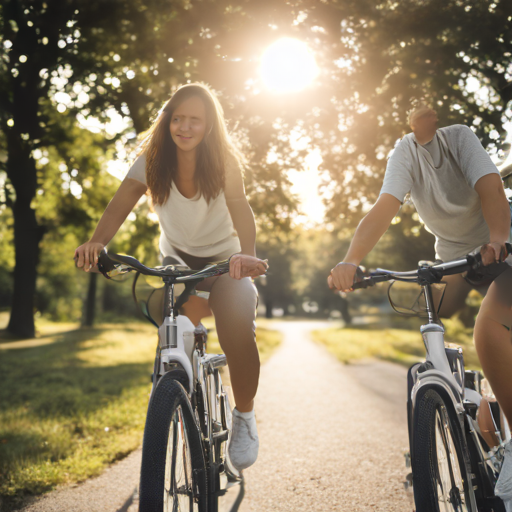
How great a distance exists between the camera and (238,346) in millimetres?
2627

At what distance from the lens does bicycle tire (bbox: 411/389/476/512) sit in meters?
2.16

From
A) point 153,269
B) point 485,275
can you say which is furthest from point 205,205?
point 485,275

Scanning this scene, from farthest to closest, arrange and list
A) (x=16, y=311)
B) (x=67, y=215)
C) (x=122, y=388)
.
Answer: (x=67, y=215)
(x=16, y=311)
(x=122, y=388)

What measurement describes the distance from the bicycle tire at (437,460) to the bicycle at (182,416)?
0.92 m

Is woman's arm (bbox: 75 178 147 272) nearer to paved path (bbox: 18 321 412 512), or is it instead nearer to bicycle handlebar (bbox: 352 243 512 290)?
bicycle handlebar (bbox: 352 243 512 290)

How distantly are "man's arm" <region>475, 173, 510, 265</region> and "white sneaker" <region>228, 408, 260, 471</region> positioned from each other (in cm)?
153

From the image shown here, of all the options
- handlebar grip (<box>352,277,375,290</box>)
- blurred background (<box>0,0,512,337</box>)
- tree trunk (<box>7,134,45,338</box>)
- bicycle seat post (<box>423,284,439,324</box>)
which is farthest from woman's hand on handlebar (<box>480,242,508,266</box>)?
tree trunk (<box>7,134,45,338</box>)

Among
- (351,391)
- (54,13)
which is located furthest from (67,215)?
(351,391)

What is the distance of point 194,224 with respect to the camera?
282 cm

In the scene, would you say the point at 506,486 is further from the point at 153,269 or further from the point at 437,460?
the point at 153,269

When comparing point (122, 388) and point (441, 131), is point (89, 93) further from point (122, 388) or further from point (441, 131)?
point (441, 131)

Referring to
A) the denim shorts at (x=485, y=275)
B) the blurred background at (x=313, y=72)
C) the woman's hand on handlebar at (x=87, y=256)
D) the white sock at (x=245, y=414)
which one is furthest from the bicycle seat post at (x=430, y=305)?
the blurred background at (x=313, y=72)

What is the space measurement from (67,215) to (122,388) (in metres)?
13.3

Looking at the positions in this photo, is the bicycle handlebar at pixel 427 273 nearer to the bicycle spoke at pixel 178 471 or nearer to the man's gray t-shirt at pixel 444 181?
the man's gray t-shirt at pixel 444 181
